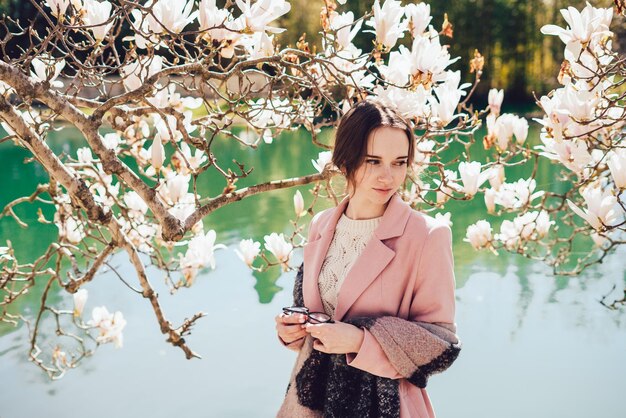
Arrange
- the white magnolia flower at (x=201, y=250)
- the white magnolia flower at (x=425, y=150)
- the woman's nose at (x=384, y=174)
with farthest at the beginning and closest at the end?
1. the white magnolia flower at (x=201, y=250)
2. the white magnolia flower at (x=425, y=150)
3. the woman's nose at (x=384, y=174)

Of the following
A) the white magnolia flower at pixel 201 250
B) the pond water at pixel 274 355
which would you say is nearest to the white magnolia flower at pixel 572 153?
the white magnolia flower at pixel 201 250

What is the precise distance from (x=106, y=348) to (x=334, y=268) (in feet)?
10.0

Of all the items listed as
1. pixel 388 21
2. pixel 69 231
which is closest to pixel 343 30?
pixel 388 21

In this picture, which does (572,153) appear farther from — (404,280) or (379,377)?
(379,377)

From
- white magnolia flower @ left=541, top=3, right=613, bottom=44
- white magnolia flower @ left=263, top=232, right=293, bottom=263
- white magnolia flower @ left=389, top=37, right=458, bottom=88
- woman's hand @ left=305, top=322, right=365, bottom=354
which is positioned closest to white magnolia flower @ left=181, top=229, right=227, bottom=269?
white magnolia flower @ left=263, top=232, right=293, bottom=263

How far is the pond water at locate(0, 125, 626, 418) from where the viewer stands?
125 inches

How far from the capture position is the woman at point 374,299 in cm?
105

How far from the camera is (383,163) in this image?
3.76 feet

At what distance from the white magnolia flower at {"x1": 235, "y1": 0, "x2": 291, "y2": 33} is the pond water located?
1.87 metres

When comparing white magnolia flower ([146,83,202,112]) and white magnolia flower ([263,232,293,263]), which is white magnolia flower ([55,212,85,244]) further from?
white magnolia flower ([263,232,293,263])

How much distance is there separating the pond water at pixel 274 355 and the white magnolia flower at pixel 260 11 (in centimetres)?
187

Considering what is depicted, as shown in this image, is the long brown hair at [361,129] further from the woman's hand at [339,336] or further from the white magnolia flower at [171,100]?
the white magnolia flower at [171,100]

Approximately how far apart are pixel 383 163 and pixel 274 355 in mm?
2776

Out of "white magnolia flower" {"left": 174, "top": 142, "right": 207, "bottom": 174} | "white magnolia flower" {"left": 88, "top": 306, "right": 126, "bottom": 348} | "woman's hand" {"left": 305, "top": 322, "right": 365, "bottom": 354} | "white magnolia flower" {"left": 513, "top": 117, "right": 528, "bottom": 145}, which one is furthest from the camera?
"white magnolia flower" {"left": 88, "top": 306, "right": 126, "bottom": 348}
